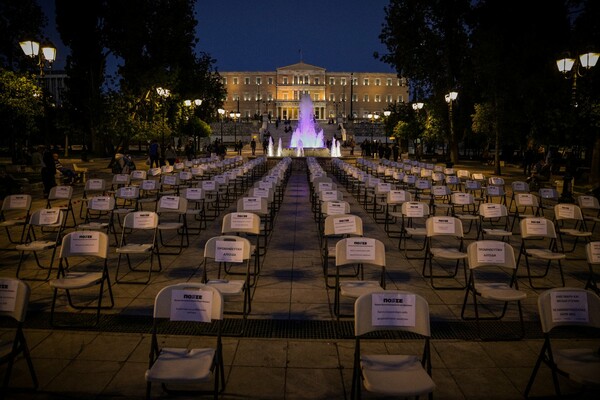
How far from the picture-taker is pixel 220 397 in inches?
161

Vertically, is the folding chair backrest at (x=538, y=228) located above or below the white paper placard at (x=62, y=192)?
below

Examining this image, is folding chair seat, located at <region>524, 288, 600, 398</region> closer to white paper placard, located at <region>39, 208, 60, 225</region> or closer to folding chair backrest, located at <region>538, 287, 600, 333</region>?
folding chair backrest, located at <region>538, 287, 600, 333</region>

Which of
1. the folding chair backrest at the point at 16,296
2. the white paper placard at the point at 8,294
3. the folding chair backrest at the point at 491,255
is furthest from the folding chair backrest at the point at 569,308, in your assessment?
the white paper placard at the point at 8,294

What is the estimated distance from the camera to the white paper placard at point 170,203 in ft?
28.7

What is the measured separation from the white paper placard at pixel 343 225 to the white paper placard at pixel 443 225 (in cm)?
120

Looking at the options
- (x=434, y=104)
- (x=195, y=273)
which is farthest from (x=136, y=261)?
(x=434, y=104)

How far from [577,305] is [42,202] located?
1587cm

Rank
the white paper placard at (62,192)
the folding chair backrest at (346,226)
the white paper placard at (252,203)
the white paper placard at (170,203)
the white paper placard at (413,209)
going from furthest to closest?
the white paper placard at (62,192) → the white paper placard at (252,203) → the white paper placard at (170,203) → the white paper placard at (413,209) → the folding chair backrest at (346,226)

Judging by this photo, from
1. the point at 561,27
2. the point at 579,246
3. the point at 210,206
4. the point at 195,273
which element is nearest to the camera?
the point at 195,273

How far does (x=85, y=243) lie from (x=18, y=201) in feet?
13.9

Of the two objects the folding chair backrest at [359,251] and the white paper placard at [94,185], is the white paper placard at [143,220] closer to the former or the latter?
the folding chair backrest at [359,251]

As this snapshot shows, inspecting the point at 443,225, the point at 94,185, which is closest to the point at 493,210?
the point at 443,225

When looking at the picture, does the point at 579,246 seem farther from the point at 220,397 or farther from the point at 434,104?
the point at 434,104

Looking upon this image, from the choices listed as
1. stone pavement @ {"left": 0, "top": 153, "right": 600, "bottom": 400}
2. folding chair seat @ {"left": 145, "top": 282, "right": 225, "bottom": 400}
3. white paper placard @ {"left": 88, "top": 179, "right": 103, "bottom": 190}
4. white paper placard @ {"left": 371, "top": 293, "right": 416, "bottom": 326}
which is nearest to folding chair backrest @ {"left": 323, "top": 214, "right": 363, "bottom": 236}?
stone pavement @ {"left": 0, "top": 153, "right": 600, "bottom": 400}
